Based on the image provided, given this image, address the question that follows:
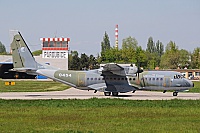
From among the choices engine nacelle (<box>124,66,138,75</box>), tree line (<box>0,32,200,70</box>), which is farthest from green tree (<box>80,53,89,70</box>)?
engine nacelle (<box>124,66,138,75</box>)

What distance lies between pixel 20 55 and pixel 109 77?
833 centimetres

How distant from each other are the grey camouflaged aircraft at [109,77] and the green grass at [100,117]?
832 cm

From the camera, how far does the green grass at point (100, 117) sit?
19.5 meters

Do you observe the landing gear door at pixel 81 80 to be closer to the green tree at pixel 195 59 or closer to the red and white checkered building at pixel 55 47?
the red and white checkered building at pixel 55 47

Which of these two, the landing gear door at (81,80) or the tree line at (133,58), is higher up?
the tree line at (133,58)

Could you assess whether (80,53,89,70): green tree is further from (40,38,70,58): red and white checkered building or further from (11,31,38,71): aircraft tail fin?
(11,31,38,71): aircraft tail fin

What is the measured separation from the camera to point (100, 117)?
23656 mm

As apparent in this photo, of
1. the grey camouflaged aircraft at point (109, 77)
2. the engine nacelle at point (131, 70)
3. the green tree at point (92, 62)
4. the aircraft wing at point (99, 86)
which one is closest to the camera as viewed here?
the engine nacelle at point (131, 70)

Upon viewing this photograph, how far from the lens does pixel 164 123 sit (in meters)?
21.3

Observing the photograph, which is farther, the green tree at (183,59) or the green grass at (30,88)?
the green tree at (183,59)

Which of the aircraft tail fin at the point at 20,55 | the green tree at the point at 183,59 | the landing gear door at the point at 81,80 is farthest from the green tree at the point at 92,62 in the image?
the landing gear door at the point at 81,80

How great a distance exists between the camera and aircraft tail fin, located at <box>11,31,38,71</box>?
41500 millimetres

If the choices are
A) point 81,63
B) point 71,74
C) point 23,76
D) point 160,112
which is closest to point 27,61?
point 71,74

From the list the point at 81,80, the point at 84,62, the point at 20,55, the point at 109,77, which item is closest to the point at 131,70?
the point at 109,77
